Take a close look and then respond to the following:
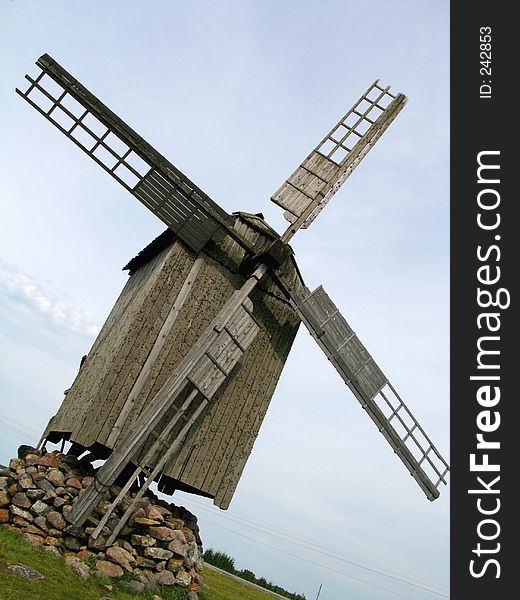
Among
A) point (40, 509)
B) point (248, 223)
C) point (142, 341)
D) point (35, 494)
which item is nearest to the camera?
point (40, 509)

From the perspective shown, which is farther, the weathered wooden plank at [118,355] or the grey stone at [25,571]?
the weathered wooden plank at [118,355]

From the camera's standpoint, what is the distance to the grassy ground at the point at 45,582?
273 inches

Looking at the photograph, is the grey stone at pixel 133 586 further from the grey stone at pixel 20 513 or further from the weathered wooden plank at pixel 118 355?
the weathered wooden plank at pixel 118 355

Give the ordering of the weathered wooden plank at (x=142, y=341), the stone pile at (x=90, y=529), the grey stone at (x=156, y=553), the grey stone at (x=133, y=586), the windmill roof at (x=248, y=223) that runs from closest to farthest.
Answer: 1. the grey stone at (x=133, y=586)
2. the stone pile at (x=90, y=529)
3. the grey stone at (x=156, y=553)
4. the weathered wooden plank at (x=142, y=341)
5. the windmill roof at (x=248, y=223)

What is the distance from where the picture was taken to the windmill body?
10219mm

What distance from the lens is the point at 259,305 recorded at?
1180 cm

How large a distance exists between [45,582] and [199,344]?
4565 mm

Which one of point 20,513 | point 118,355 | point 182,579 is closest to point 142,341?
point 118,355

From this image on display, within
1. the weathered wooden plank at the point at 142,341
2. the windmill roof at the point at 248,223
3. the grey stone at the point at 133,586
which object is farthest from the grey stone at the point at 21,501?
the windmill roof at the point at 248,223

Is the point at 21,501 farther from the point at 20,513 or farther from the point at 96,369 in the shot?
the point at 96,369

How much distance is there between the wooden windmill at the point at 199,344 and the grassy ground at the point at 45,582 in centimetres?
166

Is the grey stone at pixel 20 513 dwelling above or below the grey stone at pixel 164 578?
above

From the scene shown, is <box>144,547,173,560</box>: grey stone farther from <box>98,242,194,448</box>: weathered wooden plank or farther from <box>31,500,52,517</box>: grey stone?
<box>98,242,194,448</box>: weathered wooden plank

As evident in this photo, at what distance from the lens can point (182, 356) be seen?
10.8 metres
